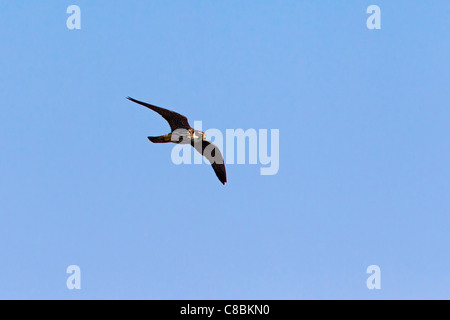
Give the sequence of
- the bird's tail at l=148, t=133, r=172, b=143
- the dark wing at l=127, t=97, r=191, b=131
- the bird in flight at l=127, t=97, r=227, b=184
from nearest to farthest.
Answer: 1. the dark wing at l=127, t=97, r=191, b=131
2. the bird in flight at l=127, t=97, r=227, b=184
3. the bird's tail at l=148, t=133, r=172, b=143

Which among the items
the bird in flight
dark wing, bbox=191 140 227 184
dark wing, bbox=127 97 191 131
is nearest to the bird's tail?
the bird in flight

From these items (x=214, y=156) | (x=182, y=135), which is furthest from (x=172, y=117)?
(x=214, y=156)

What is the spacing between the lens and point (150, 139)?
22.0 m

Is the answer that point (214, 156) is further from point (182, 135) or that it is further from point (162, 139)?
point (162, 139)

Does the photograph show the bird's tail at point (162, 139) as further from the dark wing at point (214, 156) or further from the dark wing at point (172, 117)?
the dark wing at point (214, 156)

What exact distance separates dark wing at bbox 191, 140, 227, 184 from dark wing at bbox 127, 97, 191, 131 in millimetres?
1104

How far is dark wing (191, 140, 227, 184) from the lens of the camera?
23328 millimetres

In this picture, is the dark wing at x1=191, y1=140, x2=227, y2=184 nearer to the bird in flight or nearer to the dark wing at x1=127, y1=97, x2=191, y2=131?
the bird in flight

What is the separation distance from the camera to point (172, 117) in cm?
2144
